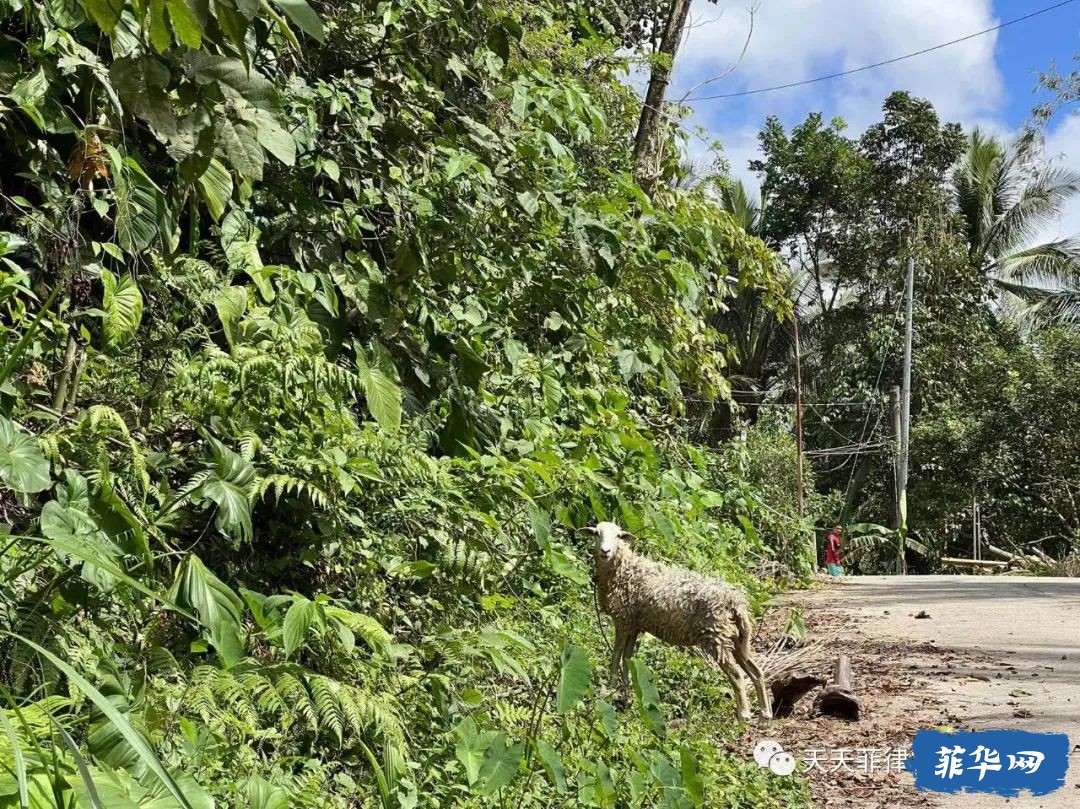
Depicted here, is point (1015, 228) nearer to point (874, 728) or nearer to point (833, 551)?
point (833, 551)

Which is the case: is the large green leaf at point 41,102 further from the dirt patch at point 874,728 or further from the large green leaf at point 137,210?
the dirt patch at point 874,728

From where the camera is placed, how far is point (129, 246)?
126 inches

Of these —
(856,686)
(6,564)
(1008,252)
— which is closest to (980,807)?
(856,686)

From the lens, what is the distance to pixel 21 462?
233 cm

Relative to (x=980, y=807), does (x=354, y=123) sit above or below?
above

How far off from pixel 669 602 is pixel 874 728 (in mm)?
986

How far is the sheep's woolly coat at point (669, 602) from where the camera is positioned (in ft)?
15.1

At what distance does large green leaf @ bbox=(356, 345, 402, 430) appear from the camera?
3840mm

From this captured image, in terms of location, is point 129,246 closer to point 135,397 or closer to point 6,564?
point 135,397

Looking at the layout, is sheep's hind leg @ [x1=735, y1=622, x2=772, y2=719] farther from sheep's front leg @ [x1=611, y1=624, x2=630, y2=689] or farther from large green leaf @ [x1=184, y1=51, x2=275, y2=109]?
large green leaf @ [x1=184, y1=51, x2=275, y2=109]

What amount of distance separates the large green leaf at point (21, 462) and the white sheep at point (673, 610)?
287 cm

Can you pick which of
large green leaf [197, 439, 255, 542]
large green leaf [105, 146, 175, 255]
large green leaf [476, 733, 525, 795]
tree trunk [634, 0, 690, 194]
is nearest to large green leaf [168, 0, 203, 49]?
large green leaf [197, 439, 255, 542]

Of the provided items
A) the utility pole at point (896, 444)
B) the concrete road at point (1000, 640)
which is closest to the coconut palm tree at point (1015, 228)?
the utility pole at point (896, 444)

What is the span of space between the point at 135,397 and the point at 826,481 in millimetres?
25505
